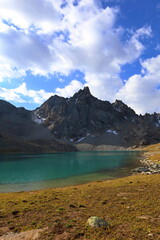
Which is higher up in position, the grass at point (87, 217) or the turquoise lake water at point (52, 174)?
the grass at point (87, 217)

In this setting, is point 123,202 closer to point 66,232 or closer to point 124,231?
point 124,231

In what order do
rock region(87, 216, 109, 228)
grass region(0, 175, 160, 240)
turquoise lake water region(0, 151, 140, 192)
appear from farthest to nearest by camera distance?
turquoise lake water region(0, 151, 140, 192) < rock region(87, 216, 109, 228) < grass region(0, 175, 160, 240)

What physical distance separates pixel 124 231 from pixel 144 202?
30.3 feet

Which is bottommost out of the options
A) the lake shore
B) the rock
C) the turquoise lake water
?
the turquoise lake water

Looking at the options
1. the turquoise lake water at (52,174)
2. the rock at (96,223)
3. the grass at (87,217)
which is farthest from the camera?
the turquoise lake water at (52,174)

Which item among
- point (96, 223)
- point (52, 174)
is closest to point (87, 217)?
point (96, 223)

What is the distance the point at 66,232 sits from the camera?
13914 millimetres

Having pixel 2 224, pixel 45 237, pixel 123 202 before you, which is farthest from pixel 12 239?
pixel 123 202

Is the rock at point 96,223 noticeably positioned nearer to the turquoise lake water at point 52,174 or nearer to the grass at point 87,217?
the grass at point 87,217

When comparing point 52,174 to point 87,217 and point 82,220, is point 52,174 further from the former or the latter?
point 82,220

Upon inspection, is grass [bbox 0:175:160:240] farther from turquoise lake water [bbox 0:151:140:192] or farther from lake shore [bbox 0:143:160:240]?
turquoise lake water [bbox 0:151:140:192]

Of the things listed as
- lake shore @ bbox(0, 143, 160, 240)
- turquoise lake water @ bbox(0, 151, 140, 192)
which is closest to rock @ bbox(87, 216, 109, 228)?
lake shore @ bbox(0, 143, 160, 240)

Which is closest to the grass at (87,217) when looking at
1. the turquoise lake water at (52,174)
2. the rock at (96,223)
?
the rock at (96,223)

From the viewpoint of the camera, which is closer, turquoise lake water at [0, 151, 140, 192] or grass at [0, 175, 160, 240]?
grass at [0, 175, 160, 240]
